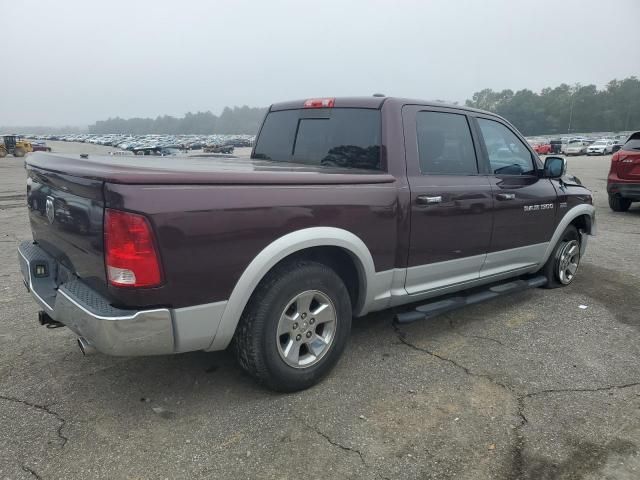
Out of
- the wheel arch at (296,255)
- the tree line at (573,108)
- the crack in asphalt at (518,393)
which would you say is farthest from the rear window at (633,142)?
the tree line at (573,108)

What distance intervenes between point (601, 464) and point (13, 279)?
5.47 meters

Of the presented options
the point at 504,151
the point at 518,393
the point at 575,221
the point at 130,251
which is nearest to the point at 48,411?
the point at 130,251

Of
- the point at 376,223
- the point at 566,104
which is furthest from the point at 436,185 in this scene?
the point at 566,104

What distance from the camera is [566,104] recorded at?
108000mm

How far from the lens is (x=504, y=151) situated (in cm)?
442

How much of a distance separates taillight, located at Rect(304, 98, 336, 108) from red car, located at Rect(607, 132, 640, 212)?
328 inches

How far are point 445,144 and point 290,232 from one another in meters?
1.69

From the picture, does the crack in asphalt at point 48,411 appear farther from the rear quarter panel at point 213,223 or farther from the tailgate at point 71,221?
the rear quarter panel at point 213,223

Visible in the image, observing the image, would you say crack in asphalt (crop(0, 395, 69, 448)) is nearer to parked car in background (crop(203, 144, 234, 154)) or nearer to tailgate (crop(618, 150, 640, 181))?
tailgate (crop(618, 150, 640, 181))

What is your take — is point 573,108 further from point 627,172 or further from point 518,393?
point 518,393

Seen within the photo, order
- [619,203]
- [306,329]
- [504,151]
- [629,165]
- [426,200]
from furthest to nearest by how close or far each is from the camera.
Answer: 1. [619,203]
2. [629,165]
3. [504,151]
4. [426,200]
5. [306,329]

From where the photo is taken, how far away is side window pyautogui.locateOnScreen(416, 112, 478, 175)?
12.0 feet

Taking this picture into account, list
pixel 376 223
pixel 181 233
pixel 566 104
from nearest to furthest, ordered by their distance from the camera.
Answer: pixel 181 233, pixel 376 223, pixel 566 104

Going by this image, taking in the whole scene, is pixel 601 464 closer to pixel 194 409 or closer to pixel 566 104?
pixel 194 409
